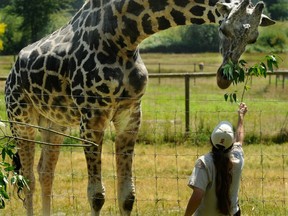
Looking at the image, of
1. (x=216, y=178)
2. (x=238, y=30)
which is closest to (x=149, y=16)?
(x=238, y=30)

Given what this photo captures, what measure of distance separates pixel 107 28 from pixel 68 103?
32.2 inches

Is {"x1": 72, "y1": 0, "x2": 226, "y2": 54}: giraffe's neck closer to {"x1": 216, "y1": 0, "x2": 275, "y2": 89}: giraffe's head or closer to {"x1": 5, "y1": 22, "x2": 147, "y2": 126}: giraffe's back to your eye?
{"x1": 5, "y1": 22, "x2": 147, "y2": 126}: giraffe's back

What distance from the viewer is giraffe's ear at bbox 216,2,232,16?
5.43 meters

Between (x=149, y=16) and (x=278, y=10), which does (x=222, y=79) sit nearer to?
(x=149, y=16)

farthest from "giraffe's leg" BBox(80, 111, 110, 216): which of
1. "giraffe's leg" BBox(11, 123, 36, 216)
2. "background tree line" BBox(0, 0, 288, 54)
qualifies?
"background tree line" BBox(0, 0, 288, 54)

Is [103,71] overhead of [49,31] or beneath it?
beneath

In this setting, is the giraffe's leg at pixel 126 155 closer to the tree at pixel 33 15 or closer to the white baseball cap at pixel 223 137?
the white baseball cap at pixel 223 137

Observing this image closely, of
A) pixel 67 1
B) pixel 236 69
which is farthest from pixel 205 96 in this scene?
pixel 67 1

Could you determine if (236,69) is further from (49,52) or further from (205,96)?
(205,96)

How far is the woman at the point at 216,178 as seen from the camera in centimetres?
497

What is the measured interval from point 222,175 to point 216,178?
0.17 ft

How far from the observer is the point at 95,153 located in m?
6.45

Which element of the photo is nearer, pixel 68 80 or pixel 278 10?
pixel 68 80

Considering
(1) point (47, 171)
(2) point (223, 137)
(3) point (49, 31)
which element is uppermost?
(3) point (49, 31)
